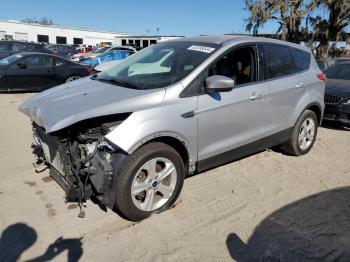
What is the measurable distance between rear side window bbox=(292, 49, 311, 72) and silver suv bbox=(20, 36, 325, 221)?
0.36 m

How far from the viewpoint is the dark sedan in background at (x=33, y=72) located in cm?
1168

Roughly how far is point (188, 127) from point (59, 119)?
1351 mm

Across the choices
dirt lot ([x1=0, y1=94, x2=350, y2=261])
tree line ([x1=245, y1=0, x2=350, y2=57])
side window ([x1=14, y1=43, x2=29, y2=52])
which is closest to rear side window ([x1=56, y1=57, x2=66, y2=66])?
side window ([x1=14, y1=43, x2=29, y2=52])

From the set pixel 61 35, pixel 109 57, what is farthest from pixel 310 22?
pixel 61 35

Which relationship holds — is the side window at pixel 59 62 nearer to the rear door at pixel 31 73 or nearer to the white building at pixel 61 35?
the rear door at pixel 31 73

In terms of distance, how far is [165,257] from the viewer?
332 centimetres

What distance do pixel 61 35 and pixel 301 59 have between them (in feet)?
229

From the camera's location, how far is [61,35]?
69.4m

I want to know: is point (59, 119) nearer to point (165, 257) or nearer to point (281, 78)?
point (165, 257)

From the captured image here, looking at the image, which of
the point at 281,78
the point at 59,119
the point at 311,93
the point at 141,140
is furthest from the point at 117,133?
the point at 311,93

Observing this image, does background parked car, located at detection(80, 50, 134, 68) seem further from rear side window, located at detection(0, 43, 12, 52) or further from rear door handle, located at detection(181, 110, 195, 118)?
rear door handle, located at detection(181, 110, 195, 118)

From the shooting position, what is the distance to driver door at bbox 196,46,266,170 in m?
4.25

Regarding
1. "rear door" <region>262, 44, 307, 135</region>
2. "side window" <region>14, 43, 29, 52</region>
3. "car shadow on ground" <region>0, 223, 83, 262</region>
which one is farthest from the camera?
"side window" <region>14, 43, 29, 52</region>

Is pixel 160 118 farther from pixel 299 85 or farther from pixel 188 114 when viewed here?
pixel 299 85
